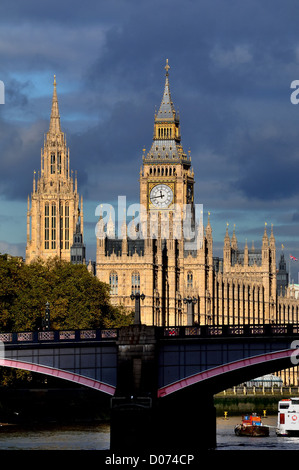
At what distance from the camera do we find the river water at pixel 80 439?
112125 millimetres

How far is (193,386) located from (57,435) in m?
23.9

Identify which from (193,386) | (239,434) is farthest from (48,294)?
(193,386)

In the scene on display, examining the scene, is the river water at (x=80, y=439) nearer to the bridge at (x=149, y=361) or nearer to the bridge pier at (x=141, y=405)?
the bridge pier at (x=141, y=405)

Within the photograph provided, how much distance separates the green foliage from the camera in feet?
487

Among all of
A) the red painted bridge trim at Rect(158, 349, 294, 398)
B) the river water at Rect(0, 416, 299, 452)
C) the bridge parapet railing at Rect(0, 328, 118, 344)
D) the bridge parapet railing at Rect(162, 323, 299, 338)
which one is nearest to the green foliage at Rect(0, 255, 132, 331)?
the river water at Rect(0, 416, 299, 452)

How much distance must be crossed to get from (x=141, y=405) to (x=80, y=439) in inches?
822

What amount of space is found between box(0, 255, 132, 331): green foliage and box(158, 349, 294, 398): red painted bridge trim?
44571 mm

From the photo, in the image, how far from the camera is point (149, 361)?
102 metres

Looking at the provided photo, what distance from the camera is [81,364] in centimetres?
10425

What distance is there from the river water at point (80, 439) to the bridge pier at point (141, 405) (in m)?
6.69

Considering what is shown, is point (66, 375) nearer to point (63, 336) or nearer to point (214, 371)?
point (63, 336)


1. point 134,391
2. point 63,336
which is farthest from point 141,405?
point 63,336

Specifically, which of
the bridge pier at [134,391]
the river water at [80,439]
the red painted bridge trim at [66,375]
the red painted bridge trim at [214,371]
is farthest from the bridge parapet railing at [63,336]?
the river water at [80,439]
